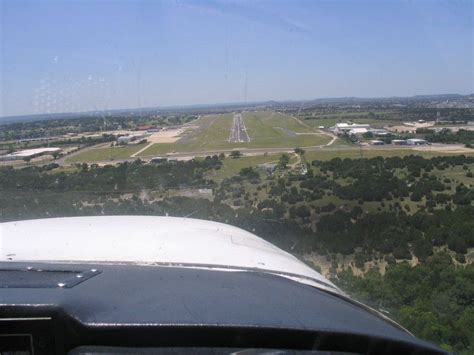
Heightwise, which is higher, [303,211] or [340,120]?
[340,120]

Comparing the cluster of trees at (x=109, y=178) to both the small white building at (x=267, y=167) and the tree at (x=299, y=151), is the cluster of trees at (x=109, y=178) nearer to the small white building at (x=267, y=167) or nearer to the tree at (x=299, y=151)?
the small white building at (x=267, y=167)

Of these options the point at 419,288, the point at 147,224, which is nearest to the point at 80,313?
the point at 147,224

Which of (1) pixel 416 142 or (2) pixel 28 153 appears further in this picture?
(1) pixel 416 142

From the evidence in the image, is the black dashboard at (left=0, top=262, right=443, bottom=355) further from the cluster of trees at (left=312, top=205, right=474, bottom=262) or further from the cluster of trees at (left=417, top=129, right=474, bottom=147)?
the cluster of trees at (left=417, top=129, right=474, bottom=147)

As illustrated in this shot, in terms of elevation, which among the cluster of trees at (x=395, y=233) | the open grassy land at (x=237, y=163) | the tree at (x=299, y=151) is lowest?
the cluster of trees at (x=395, y=233)

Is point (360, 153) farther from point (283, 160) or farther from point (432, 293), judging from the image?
point (432, 293)

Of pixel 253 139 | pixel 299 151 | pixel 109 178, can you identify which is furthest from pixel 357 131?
pixel 109 178

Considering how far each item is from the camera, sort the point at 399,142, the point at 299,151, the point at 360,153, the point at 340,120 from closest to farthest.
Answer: the point at 360,153 → the point at 299,151 → the point at 399,142 → the point at 340,120

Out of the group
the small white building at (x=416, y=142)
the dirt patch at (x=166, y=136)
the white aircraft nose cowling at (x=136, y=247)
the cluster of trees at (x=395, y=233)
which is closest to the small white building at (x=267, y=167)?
the cluster of trees at (x=395, y=233)
